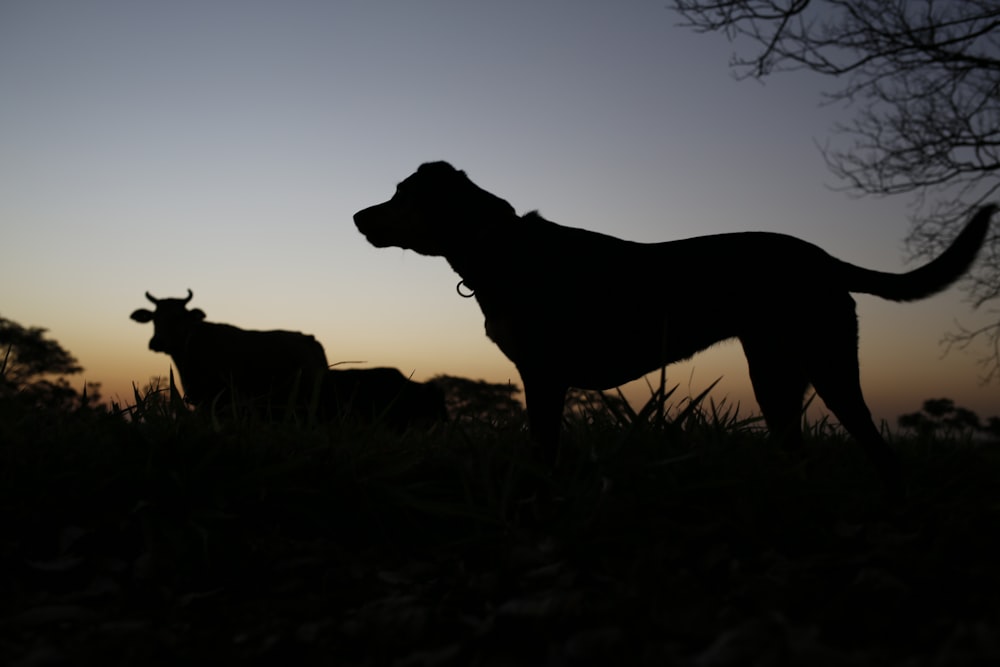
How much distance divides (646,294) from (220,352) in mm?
12231

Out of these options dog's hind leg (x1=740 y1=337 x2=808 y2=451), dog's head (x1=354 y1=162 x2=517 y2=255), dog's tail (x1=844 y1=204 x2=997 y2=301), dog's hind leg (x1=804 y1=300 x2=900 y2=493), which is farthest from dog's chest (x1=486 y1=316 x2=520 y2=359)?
dog's tail (x1=844 y1=204 x2=997 y2=301)

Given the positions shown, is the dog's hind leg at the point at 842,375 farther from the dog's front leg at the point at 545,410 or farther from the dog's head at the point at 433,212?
the dog's head at the point at 433,212

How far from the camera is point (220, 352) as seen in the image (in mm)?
14922

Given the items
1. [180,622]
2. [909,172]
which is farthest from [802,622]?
[909,172]

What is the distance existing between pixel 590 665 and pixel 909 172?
10.2m

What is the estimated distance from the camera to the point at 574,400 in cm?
465

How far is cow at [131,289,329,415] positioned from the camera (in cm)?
1437

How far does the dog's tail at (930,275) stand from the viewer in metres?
4.34

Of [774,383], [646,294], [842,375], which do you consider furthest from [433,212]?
[842,375]

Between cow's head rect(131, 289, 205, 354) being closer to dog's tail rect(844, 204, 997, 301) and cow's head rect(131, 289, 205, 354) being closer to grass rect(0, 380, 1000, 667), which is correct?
grass rect(0, 380, 1000, 667)

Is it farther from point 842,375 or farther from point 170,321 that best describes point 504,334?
point 170,321

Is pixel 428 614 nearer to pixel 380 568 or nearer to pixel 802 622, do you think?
pixel 380 568

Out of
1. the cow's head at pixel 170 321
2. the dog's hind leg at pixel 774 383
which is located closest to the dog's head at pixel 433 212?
the dog's hind leg at pixel 774 383

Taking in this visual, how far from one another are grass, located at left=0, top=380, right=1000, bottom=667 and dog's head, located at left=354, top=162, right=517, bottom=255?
1.52 metres
